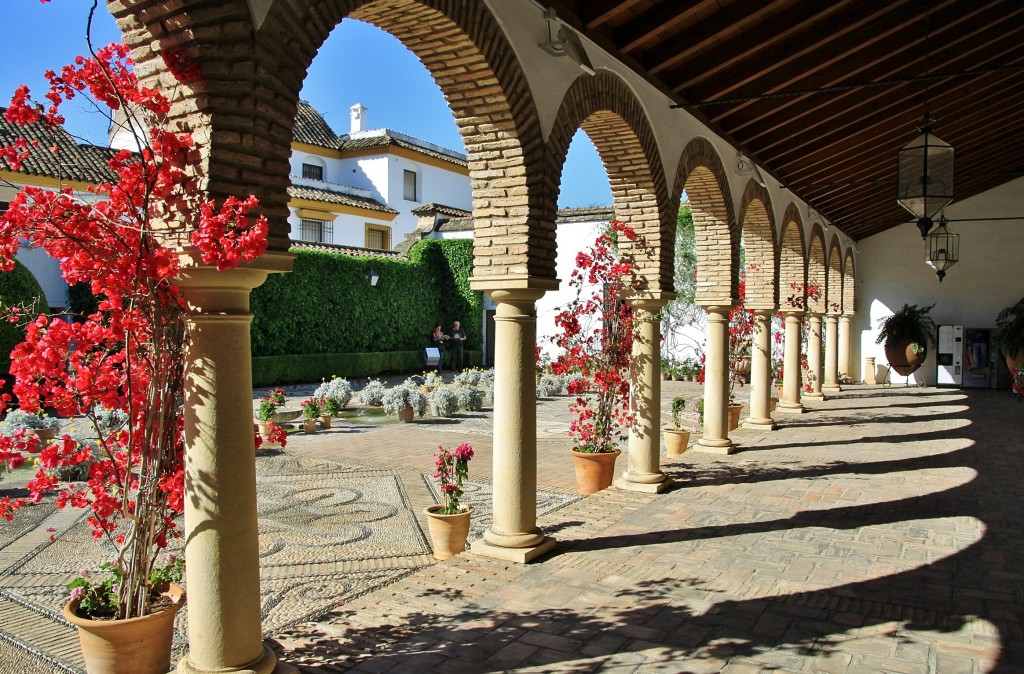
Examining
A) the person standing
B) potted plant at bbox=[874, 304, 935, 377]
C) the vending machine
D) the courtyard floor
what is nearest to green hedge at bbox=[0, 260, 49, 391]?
the courtyard floor

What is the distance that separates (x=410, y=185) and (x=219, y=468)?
1176 inches

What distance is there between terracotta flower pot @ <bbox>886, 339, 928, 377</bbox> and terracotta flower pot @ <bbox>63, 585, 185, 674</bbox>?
19897 mm

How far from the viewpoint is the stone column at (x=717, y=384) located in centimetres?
948

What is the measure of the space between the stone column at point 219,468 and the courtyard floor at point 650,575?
54 centimetres

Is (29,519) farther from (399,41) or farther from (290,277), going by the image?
(290,277)

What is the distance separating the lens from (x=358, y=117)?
3544 centimetres

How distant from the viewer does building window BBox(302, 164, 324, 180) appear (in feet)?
102

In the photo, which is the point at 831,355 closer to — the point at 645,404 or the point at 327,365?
the point at 327,365

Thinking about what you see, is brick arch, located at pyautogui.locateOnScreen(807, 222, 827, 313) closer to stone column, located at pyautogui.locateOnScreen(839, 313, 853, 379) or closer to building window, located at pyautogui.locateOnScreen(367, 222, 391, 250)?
stone column, located at pyautogui.locateOnScreen(839, 313, 853, 379)

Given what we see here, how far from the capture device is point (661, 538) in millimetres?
5883

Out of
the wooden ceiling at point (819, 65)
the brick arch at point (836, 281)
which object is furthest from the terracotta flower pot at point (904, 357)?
the wooden ceiling at point (819, 65)

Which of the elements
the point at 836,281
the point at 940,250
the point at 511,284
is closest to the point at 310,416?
the point at 511,284

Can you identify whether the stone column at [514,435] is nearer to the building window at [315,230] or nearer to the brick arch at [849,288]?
the brick arch at [849,288]

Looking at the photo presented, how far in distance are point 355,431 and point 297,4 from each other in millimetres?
8958
